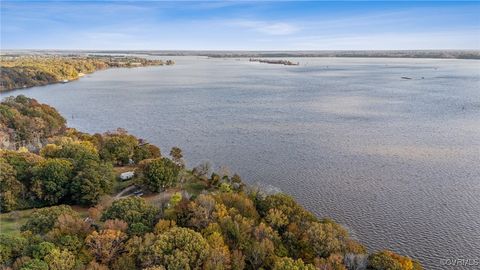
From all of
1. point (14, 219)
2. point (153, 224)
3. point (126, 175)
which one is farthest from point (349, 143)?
point (14, 219)

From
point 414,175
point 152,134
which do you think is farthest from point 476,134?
point 152,134

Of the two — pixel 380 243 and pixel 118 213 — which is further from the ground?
pixel 118 213

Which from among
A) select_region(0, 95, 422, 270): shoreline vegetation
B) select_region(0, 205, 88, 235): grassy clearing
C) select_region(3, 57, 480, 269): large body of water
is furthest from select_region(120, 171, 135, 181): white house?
select_region(3, 57, 480, 269): large body of water

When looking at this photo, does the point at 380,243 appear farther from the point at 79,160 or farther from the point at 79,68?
the point at 79,68

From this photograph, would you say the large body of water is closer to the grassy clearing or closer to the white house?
the white house

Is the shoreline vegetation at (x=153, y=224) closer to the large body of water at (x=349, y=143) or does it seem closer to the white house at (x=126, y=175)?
the white house at (x=126, y=175)

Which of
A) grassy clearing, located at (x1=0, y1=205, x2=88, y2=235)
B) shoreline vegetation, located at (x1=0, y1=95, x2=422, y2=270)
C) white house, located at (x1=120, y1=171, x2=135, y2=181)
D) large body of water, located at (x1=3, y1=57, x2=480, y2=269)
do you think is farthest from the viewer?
white house, located at (x1=120, y1=171, x2=135, y2=181)

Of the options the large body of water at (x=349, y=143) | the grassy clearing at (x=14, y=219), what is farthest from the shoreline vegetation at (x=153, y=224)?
the large body of water at (x=349, y=143)
